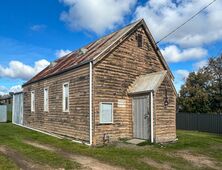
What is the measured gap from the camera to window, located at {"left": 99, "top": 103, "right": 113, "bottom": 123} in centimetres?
1512

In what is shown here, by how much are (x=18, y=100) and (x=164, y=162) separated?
1993cm

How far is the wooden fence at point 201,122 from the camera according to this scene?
25.8m

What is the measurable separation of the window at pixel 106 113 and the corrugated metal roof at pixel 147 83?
67.5 inches

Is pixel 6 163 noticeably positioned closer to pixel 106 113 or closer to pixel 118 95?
pixel 106 113

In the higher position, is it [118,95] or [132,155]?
[118,95]

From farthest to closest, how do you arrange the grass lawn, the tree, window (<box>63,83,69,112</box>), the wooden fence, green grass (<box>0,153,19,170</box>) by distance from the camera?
the tree
the wooden fence
window (<box>63,83,69,112</box>)
the grass lawn
green grass (<box>0,153,19,170</box>)

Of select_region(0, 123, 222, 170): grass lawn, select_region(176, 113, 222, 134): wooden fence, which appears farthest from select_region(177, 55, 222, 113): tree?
select_region(0, 123, 222, 170): grass lawn

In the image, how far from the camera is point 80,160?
1080cm

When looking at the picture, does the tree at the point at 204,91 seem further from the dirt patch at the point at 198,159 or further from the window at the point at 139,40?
the dirt patch at the point at 198,159

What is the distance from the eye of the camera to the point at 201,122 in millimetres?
27172

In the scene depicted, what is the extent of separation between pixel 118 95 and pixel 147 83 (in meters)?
1.77

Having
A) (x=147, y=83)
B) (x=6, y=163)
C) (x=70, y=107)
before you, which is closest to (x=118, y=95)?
(x=147, y=83)

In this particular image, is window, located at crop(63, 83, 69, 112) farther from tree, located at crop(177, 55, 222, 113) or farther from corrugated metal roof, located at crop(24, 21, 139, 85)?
tree, located at crop(177, 55, 222, 113)

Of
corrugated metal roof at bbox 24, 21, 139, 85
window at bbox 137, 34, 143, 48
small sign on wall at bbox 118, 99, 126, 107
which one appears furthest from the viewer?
window at bbox 137, 34, 143, 48
